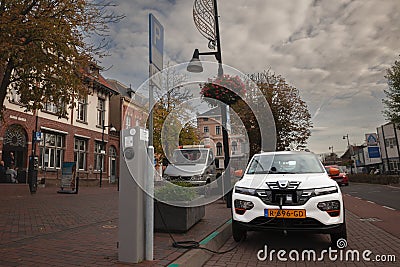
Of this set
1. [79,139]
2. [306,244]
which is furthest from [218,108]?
[79,139]

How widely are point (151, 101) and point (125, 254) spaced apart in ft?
6.71

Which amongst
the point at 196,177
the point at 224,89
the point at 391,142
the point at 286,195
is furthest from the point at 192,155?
the point at 391,142

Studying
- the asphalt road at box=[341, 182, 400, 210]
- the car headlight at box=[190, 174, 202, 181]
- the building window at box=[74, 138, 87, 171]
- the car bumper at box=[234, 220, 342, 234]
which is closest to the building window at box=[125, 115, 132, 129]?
the car bumper at box=[234, 220, 342, 234]

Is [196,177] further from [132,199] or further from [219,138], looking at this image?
[132,199]

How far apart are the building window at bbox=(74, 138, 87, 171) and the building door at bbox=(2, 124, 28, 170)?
6.52 m

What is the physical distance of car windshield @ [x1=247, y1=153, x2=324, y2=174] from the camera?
6323mm

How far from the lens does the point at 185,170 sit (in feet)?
46.6

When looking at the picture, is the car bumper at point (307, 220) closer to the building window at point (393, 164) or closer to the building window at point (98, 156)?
the building window at point (98, 156)

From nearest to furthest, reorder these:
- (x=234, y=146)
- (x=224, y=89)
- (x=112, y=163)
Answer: (x=224, y=89) → (x=234, y=146) → (x=112, y=163)

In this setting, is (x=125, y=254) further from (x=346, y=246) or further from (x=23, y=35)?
(x=23, y=35)

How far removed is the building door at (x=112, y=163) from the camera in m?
33.4

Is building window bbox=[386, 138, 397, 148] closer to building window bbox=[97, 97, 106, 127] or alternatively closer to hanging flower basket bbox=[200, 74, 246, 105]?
building window bbox=[97, 97, 106, 127]

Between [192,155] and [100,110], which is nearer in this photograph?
[192,155]

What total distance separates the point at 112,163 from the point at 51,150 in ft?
32.1
